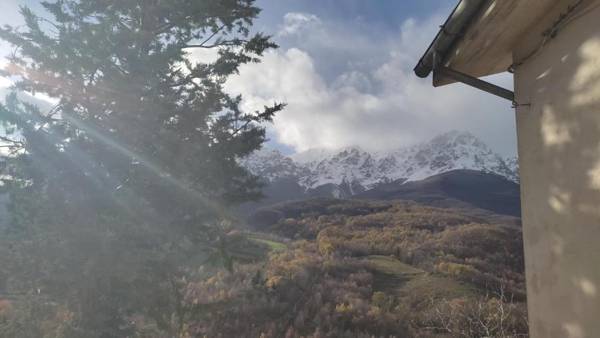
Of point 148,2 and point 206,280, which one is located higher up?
point 148,2

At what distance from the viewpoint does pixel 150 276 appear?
300 inches

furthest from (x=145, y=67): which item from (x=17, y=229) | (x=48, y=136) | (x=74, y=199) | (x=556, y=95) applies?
(x=556, y=95)

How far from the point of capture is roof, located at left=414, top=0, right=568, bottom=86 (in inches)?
100

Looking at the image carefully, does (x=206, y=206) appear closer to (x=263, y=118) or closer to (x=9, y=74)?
(x=263, y=118)

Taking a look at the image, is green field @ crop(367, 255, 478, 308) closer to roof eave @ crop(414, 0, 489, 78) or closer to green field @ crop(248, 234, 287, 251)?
green field @ crop(248, 234, 287, 251)

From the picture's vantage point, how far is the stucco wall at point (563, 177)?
2.04m

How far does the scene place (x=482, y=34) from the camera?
2883 millimetres

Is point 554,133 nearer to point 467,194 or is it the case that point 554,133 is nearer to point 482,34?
point 482,34

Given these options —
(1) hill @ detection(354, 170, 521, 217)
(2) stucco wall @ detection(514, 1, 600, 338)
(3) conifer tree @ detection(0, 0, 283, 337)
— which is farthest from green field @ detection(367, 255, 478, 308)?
(1) hill @ detection(354, 170, 521, 217)

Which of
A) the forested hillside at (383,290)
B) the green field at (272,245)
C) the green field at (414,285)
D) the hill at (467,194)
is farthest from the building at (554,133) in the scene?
the hill at (467,194)

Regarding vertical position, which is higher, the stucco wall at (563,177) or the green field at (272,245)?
the stucco wall at (563,177)

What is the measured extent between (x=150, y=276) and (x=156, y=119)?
3.49 meters

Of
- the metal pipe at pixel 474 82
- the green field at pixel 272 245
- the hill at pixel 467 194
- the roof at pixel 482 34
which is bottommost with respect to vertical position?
the green field at pixel 272 245

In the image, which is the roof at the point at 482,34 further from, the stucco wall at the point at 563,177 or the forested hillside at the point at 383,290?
the forested hillside at the point at 383,290
